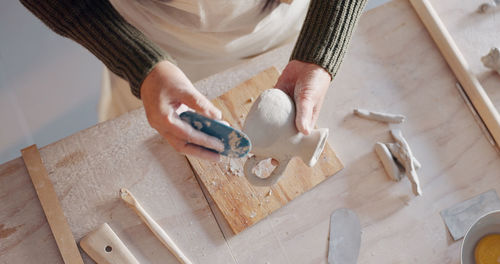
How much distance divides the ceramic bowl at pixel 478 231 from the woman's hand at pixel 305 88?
1.20ft

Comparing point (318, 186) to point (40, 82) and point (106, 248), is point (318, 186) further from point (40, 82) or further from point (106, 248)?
point (40, 82)

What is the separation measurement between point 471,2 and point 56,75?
1.42 m

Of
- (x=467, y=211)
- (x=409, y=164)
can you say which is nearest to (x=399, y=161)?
(x=409, y=164)

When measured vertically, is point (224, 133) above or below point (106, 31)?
below

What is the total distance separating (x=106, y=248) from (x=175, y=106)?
1.07 ft

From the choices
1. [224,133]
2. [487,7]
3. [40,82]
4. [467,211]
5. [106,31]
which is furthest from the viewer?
[40,82]

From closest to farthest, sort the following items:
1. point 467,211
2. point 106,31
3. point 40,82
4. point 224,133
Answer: point 224,133 < point 106,31 < point 467,211 < point 40,82

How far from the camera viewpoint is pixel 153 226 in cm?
91

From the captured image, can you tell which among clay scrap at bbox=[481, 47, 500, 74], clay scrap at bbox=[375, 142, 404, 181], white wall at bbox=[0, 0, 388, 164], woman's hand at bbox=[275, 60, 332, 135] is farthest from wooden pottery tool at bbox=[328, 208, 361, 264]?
white wall at bbox=[0, 0, 388, 164]

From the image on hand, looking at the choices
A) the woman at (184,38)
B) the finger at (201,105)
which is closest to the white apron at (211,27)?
the woman at (184,38)

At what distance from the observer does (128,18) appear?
1000 mm

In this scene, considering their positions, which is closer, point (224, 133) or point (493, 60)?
point (224, 133)

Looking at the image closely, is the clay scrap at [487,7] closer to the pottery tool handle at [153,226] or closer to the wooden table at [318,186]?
the wooden table at [318,186]

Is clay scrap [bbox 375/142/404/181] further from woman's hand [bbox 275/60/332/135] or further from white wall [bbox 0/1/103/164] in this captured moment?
white wall [bbox 0/1/103/164]
